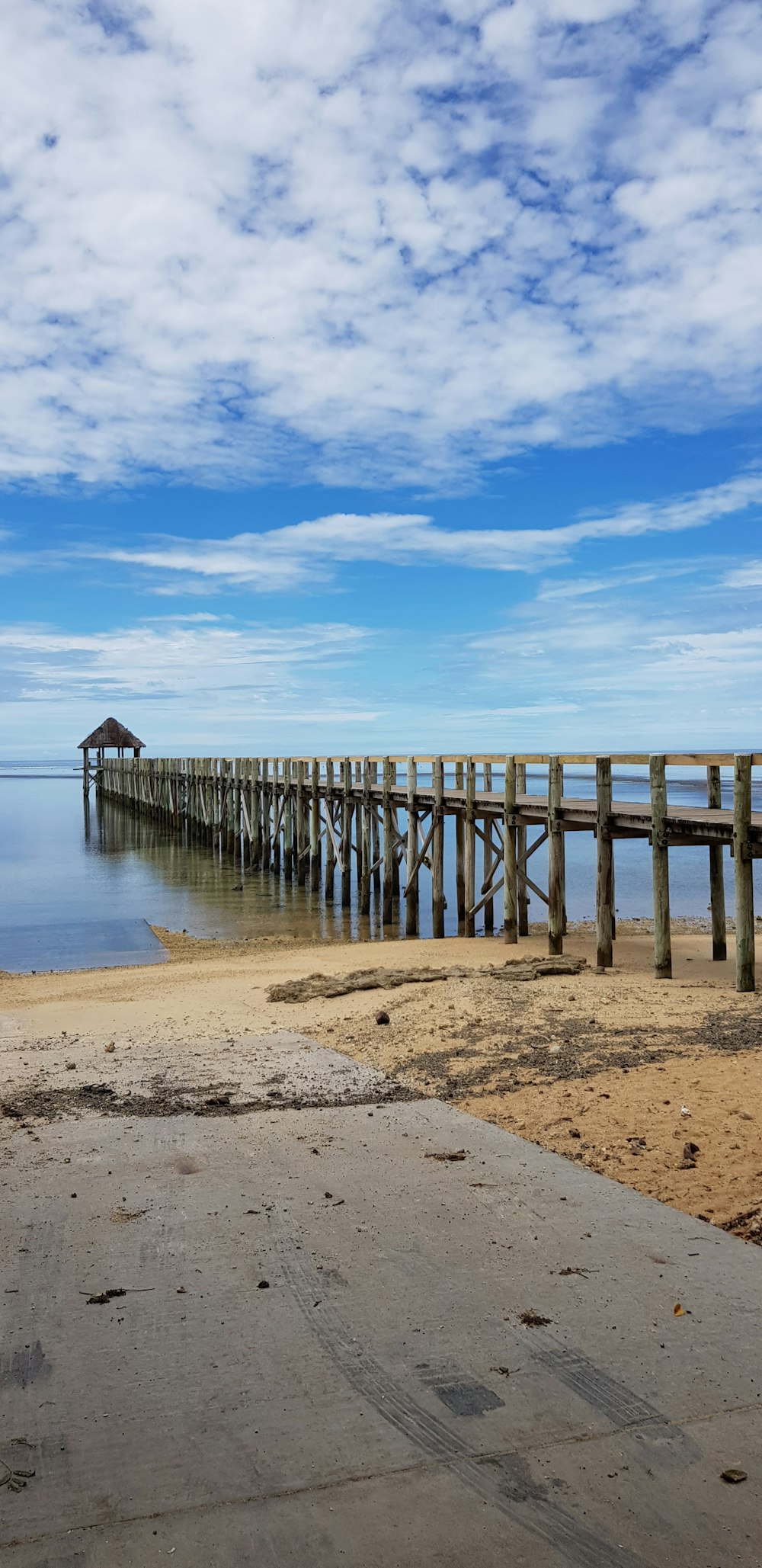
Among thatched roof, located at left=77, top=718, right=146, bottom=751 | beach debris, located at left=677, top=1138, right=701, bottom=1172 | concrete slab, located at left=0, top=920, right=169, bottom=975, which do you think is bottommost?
concrete slab, located at left=0, top=920, right=169, bottom=975

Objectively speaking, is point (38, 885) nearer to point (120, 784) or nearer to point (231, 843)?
point (231, 843)

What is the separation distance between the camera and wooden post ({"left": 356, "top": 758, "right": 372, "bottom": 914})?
20047 millimetres

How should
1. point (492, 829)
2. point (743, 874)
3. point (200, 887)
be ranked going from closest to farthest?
1. point (743, 874)
2. point (492, 829)
3. point (200, 887)

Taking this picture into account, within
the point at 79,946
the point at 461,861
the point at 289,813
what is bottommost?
the point at 79,946

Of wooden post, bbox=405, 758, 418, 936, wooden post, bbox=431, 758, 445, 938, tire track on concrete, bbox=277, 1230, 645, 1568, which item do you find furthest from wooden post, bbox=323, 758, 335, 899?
tire track on concrete, bbox=277, 1230, 645, 1568

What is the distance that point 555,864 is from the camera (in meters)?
12.6

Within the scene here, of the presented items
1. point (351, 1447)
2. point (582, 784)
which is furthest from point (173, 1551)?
point (582, 784)

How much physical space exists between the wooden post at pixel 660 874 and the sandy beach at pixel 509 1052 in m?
0.30

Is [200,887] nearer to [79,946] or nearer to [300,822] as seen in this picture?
[300,822]

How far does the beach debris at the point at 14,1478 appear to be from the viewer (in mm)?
2479

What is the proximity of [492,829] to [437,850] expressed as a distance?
156 inches

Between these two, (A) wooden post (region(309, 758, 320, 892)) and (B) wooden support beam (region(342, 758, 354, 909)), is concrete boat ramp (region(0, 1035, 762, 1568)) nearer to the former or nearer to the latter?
(B) wooden support beam (region(342, 758, 354, 909))

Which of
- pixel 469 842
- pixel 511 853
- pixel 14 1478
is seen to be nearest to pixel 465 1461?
pixel 14 1478

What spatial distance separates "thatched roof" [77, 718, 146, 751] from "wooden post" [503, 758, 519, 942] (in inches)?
2058
